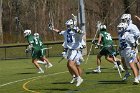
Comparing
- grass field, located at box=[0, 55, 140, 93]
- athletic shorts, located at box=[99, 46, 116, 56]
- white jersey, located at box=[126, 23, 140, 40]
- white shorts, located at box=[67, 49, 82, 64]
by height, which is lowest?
grass field, located at box=[0, 55, 140, 93]

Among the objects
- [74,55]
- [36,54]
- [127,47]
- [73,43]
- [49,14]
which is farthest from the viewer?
[49,14]

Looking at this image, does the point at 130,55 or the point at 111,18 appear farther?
the point at 111,18

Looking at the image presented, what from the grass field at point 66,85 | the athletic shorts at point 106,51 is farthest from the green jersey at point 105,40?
the grass field at point 66,85

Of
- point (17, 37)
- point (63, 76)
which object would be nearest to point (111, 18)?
point (17, 37)

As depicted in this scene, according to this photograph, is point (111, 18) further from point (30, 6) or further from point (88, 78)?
point (88, 78)

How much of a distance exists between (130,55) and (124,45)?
43 centimetres

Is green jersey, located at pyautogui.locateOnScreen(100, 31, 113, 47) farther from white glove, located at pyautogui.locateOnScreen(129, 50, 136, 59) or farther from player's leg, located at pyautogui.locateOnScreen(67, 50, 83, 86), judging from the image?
white glove, located at pyautogui.locateOnScreen(129, 50, 136, 59)

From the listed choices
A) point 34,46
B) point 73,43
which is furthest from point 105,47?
point 73,43

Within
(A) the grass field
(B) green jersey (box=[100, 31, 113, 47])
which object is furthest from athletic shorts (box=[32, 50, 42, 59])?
(B) green jersey (box=[100, 31, 113, 47])

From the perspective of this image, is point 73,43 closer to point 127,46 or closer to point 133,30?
point 127,46

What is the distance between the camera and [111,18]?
7362cm

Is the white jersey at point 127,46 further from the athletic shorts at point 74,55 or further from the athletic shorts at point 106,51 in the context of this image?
the athletic shorts at point 106,51

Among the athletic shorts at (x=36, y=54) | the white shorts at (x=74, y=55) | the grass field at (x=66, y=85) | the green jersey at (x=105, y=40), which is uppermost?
the green jersey at (x=105, y=40)

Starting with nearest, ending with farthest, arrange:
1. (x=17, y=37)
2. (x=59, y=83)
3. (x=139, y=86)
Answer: (x=139, y=86) → (x=59, y=83) → (x=17, y=37)
